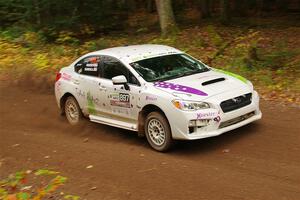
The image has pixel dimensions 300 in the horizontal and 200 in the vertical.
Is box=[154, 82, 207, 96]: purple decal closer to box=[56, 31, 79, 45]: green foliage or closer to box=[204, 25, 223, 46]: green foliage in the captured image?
box=[204, 25, 223, 46]: green foliage

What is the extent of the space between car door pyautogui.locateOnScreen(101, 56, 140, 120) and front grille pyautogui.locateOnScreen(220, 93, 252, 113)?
1.66 m

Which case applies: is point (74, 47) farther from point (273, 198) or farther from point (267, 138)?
point (273, 198)

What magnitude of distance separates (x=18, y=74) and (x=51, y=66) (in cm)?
132

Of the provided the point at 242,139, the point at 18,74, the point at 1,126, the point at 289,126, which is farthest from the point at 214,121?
the point at 18,74

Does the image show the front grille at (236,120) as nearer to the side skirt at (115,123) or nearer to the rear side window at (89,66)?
the side skirt at (115,123)

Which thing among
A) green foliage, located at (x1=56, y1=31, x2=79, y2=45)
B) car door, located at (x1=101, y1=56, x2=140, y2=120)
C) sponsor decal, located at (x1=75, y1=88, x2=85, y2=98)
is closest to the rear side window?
car door, located at (x1=101, y1=56, x2=140, y2=120)

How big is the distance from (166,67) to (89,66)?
190cm

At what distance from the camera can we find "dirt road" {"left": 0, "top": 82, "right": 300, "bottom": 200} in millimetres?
6801

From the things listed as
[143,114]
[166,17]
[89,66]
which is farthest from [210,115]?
[166,17]

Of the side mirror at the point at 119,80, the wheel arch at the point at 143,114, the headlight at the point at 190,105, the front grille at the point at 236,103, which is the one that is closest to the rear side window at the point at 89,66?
the side mirror at the point at 119,80

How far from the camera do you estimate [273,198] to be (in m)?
6.25

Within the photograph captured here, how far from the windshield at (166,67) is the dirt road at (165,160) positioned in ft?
4.41

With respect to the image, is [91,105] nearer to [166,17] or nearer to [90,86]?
[90,86]

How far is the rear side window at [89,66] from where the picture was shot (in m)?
10.0
